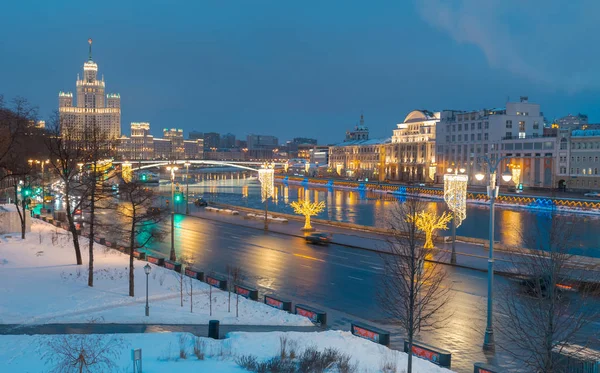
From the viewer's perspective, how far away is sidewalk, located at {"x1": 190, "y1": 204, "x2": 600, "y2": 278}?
26.8m

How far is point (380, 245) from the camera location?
33688 millimetres

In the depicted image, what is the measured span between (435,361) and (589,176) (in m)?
82.0

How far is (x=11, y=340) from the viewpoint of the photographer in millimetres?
12875

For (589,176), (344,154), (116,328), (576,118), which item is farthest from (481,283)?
(576,118)

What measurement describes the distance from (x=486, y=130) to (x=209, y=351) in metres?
93.0

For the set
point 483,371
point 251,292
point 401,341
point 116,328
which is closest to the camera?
point 483,371

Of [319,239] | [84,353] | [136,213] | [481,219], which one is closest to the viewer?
[84,353]

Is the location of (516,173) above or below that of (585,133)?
below

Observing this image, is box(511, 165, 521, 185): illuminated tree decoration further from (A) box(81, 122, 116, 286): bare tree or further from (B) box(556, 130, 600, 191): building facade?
(A) box(81, 122, 116, 286): bare tree

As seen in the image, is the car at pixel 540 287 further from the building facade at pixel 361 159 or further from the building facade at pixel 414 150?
the building facade at pixel 361 159

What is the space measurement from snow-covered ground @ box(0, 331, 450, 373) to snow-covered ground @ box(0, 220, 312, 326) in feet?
7.80

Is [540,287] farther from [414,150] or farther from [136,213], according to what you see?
[414,150]

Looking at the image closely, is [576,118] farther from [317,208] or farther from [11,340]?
[11,340]

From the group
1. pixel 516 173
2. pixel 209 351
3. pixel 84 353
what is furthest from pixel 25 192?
pixel 516 173
